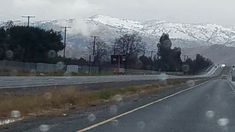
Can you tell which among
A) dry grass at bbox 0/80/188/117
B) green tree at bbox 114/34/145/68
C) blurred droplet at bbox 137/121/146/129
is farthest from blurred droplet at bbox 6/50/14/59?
blurred droplet at bbox 137/121/146/129

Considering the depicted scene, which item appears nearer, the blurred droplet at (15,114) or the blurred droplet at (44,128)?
the blurred droplet at (44,128)

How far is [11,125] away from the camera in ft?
58.4

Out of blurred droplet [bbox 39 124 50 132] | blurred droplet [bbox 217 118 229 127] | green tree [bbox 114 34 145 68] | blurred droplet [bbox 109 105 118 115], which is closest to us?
blurred droplet [bbox 39 124 50 132]

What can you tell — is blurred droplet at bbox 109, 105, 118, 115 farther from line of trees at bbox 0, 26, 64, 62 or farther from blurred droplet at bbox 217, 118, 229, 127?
line of trees at bbox 0, 26, 64, 62

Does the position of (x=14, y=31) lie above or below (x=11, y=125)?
above

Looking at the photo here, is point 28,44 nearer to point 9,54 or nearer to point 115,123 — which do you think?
point 9,54

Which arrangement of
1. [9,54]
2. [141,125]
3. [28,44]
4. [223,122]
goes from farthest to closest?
Result: [28,44]
[9,54]
[223,122]
[141,125]

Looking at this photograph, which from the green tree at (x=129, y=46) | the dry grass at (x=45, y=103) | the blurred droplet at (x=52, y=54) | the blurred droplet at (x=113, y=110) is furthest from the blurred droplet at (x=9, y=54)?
the blurred droplet at (x=113, y=110)

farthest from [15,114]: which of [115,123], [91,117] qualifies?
[115,123]

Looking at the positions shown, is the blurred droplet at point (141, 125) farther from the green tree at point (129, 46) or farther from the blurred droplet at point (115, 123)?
the green tree at point (129, 46)

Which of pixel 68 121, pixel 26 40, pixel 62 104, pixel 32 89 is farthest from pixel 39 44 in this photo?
pixel 68 121

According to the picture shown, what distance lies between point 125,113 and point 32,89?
59.3ft

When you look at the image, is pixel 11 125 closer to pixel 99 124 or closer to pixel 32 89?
pixel 99 124

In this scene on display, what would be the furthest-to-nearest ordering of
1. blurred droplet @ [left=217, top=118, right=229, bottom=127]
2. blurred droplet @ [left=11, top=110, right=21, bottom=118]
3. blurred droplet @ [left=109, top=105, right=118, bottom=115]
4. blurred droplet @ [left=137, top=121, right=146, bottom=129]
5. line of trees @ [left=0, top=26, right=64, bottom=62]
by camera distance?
1. line of trees @ [left=0, top=26, right=64, bottom=62]
2. blurred droplet @ [left=109, top=105, right=118, bottom=115]
3. blurred droplet @ [left=11, top=110, right=21, bottom=118]
4. blurred droplet @ [left=217, top=118, right=229, bottom=127]
5. blurred droplet @ [left=137, top=121, right=146, bottom=129]
